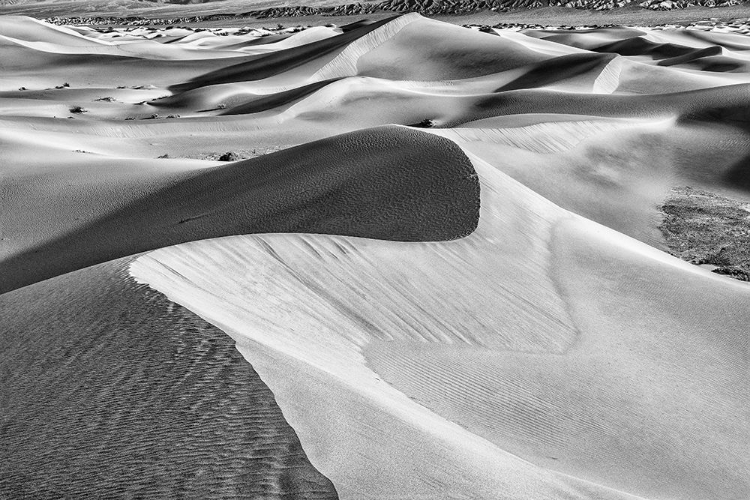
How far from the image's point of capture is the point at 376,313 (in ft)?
17.9

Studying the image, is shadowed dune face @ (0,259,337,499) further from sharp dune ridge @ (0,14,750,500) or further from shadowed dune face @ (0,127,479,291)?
shadowed dune face @ (0,127,479,291)

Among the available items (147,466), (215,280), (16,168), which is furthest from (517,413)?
(16,168)

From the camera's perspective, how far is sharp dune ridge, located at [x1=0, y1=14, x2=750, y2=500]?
2945mm

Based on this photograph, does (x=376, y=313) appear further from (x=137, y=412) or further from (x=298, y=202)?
(x=298, y=202)

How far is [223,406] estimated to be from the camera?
3021 millimetres

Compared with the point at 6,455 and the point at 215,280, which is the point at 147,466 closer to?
the point at 6,455

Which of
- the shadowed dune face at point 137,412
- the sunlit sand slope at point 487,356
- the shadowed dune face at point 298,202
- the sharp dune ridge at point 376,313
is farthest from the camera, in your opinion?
the shadowed dune face at point 298,202

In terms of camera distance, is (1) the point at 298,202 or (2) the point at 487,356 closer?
(2) the point at 487,356

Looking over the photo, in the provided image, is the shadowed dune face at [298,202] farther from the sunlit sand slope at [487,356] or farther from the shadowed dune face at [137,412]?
the shadowed dune face at [137,412]

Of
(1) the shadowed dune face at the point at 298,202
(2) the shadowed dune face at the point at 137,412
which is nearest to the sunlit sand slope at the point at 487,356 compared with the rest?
(2) the shadowed dune face at the point at 137,412

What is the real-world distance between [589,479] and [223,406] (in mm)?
1945

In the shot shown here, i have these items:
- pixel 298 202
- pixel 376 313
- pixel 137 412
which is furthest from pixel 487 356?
pixel 298 202

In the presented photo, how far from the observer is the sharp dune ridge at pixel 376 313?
2.95 meters

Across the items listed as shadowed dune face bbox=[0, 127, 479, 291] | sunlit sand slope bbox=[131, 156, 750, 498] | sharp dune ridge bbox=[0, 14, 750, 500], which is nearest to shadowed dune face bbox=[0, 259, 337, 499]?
sharp dune ridge bbox=[0, 14, 750, 500]
